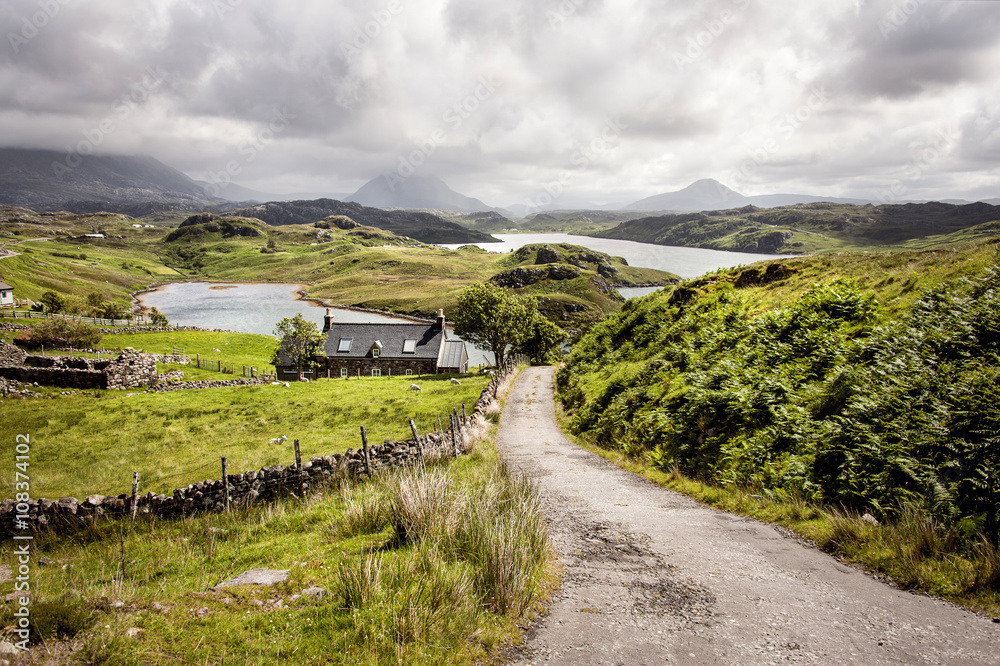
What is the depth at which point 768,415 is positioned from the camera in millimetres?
14078

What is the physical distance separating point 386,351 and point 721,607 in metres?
60.3

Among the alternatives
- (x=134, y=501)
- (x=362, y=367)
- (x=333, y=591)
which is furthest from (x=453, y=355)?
(x=333, y=591)

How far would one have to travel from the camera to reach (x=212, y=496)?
44.5ft

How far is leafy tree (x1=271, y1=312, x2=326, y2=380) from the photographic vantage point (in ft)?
186

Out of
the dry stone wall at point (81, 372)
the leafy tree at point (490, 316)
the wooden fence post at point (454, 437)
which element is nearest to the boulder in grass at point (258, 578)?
the wooden fence post at point (454, 437)

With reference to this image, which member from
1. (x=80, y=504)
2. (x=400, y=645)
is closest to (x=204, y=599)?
(x=400, y=645)

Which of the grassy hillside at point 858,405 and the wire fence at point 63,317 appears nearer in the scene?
the grassy hillside at point 858,405

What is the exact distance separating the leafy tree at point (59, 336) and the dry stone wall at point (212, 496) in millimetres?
57341

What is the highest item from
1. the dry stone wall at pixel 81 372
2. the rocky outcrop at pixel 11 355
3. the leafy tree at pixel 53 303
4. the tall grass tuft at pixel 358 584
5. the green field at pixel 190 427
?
the leafy tree at pixel 53 303

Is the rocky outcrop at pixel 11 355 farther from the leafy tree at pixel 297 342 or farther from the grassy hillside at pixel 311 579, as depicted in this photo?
the grassy hillside at pixel 311 579

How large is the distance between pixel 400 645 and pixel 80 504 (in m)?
12.6

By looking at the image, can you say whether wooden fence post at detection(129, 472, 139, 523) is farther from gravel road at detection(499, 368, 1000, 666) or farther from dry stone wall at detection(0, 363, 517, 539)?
gravel road at detection(499, 368, 1000, 666)

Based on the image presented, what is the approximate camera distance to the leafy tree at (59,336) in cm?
5328

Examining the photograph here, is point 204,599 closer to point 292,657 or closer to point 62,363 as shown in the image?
point 292,657
